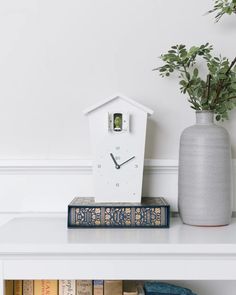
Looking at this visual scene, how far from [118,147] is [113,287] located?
36cm

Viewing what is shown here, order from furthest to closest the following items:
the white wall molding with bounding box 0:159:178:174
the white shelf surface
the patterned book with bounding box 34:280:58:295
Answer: the white wall molding with bounding box 0:159:178:174, the patterned book with bounding box 34:280:58:295, the white shelf surface

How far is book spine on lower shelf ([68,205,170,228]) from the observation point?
116 centimetres

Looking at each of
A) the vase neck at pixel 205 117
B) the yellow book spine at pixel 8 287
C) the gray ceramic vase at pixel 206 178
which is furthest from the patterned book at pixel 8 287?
the vase neck at pixel 205 117

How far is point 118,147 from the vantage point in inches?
48.8

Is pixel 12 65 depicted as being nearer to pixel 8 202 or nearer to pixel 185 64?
pixel 8 202

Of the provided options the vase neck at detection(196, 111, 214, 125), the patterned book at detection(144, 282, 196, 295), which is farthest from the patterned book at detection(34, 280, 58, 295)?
the vase neck at detection(196, 111, 214, 125)

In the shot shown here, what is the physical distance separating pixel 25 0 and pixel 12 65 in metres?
0.19

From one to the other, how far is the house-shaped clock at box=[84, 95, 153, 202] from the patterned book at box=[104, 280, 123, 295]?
22cm

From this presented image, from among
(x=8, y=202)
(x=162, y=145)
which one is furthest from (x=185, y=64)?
(x=8, y=202)

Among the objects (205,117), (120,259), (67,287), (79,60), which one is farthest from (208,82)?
(67,287)

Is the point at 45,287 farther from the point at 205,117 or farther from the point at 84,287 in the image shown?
the point at 205,117

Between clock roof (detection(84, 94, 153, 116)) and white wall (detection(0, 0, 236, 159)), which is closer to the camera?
clock roof (detection(84, 94, 153, 116))

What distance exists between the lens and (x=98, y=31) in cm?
137

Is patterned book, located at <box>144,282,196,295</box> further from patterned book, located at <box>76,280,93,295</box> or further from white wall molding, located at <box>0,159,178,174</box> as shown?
white wall molding, located at <box>0,159,178,174</box>
